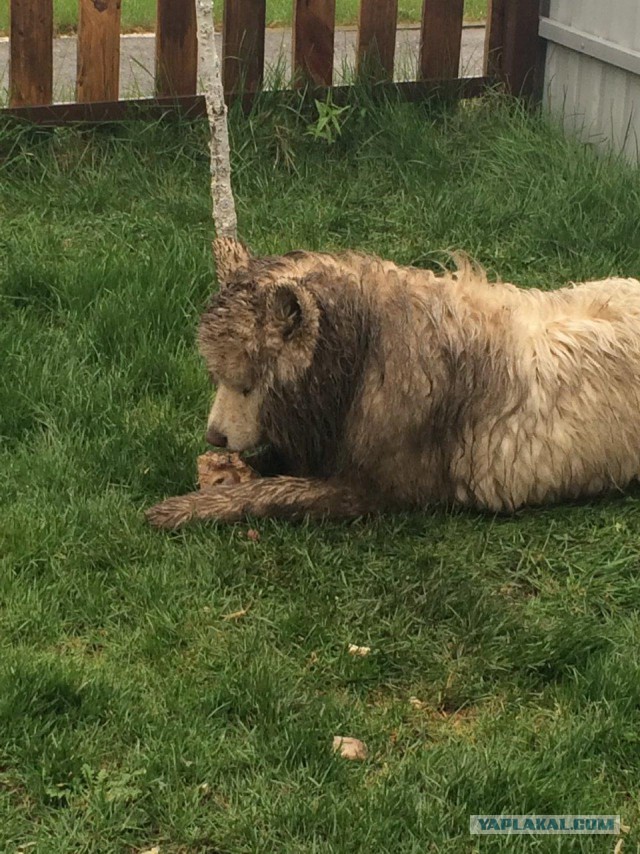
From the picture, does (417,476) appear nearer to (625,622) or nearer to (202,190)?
(625,622)

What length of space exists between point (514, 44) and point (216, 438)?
421 centimetres

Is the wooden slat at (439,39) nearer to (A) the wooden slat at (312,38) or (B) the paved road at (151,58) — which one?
(B) the paved road at (151,58)

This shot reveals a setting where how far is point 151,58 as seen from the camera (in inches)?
412

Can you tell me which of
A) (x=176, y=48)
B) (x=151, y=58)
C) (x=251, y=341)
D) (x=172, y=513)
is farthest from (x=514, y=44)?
(x=172, y=513)

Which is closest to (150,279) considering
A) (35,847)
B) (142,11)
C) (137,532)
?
(137,532)

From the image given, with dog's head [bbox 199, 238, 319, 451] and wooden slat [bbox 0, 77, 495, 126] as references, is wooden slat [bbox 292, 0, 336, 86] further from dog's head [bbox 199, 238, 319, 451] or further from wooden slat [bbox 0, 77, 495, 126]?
dog's head [bbox 199, 238, 319, 451]

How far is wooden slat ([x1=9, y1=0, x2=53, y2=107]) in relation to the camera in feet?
23.9

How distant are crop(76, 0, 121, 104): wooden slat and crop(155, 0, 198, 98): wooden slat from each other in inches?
9.2

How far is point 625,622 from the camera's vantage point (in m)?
4.38

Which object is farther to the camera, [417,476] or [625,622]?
[417,476]

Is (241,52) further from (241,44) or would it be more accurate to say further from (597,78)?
(597,78)

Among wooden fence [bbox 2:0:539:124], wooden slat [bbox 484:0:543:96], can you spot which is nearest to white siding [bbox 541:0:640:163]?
wooden slat [bbox 484:0:543:96]

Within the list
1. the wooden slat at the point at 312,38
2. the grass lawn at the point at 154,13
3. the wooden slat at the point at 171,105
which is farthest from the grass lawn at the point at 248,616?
the grass lawn at the point at 154,13

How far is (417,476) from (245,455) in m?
0.69
